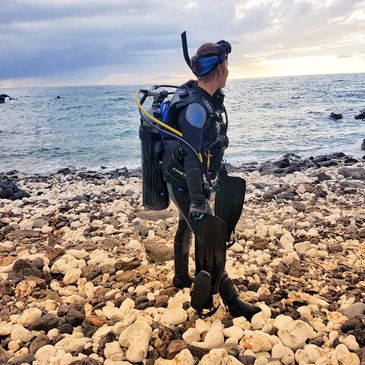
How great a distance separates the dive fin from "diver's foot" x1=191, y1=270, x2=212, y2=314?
0.90 m

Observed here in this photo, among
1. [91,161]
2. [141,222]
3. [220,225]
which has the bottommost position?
[91,161]

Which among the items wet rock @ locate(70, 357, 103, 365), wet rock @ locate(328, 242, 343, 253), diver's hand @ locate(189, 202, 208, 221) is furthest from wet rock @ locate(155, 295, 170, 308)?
wet rock @ locate(328, 242, 343, 253)

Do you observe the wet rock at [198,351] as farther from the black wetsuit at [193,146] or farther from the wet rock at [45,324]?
the wet rock at [45,324]

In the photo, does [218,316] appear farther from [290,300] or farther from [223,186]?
[223,186]

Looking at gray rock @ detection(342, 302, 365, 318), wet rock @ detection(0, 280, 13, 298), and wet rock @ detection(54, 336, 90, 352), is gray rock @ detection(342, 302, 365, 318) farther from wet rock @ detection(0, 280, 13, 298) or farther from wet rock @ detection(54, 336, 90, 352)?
wet rock @ detection(0, 280, 13, 298)

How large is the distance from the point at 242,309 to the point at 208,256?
27.2 inches

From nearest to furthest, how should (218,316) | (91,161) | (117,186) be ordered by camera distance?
(218,316) → (117,186) → (91,161)

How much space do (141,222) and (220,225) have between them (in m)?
4.21

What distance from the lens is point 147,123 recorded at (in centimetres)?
447

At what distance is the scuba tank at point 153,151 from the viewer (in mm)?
4438

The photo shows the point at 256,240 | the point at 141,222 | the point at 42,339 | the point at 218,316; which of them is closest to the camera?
the point at 42,339

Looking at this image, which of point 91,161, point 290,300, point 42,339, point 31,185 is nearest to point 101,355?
point 42,339

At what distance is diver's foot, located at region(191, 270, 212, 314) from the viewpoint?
424cm

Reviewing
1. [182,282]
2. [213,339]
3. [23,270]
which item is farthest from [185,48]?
[23,270]
